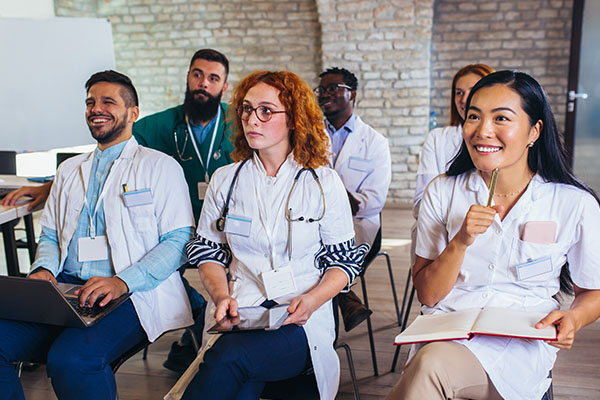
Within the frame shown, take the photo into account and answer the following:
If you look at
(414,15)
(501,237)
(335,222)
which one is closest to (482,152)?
(501,237)

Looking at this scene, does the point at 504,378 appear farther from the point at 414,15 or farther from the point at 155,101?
the point at 155,101

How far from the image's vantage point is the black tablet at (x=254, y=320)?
5.25ft

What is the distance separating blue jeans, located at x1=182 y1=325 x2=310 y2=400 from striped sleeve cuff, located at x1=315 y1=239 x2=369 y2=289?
0.90ft

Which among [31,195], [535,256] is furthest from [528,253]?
[31,195]

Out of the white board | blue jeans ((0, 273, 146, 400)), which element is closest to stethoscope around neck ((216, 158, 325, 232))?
blue jeans ((0, 273, 146, 400))

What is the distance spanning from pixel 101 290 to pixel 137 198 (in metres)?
0.38

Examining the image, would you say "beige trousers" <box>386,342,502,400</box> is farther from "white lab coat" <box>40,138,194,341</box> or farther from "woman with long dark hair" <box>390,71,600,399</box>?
"white lab coat" <box>40,138,194,341</box>

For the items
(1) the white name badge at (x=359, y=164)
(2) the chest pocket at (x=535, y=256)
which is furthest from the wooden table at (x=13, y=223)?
(2) the chest pocket at (x=535, y=256)

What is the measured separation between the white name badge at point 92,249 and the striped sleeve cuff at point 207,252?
0.34 metres

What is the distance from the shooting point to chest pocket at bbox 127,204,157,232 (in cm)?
206

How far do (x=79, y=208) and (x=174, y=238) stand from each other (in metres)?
0.40

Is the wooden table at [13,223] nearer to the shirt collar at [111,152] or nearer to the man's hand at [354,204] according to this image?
the shirt collar at [111,152]

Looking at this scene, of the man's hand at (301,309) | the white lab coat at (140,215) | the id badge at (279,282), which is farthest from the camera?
the white lab coat at (140,215)

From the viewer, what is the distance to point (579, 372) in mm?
2570
